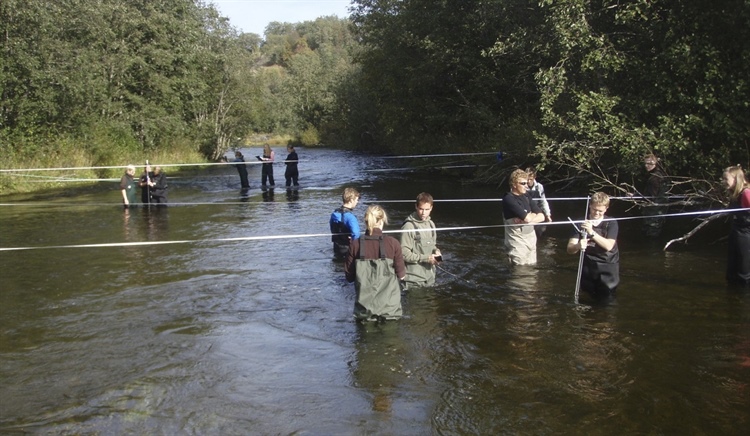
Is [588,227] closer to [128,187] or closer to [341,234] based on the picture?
[341,234]

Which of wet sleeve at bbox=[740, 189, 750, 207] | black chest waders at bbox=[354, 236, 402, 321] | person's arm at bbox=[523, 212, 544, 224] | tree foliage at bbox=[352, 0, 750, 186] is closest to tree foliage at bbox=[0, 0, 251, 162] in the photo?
tree foliage at bbox=[352, 0, 750, 186]

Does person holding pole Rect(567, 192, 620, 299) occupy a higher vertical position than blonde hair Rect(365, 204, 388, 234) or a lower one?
lower

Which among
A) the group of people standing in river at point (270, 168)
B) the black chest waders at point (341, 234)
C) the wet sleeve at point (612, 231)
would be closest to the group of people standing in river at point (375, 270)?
the black chest waders at point (341, 234)

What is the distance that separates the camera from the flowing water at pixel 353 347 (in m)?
6.06

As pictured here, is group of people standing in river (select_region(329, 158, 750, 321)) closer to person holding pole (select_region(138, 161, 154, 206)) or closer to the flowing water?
the flowing water

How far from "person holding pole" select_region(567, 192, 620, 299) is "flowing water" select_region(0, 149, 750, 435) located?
36 cm

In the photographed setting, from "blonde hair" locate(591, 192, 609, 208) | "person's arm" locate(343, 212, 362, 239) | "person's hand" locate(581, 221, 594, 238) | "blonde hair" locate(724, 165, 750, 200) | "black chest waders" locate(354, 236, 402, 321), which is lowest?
"black chest waders" locate(354, 236, 402, 321)

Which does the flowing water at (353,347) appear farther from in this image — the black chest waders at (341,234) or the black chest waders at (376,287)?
the black chest waders at (341,234)

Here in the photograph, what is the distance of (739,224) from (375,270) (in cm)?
533

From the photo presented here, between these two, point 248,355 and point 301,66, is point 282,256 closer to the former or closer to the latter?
point 248,355

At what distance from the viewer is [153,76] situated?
3944cm

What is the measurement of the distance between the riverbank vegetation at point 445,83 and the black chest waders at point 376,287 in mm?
8068

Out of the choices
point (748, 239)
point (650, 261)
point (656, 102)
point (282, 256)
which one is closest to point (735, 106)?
point (656, 102)

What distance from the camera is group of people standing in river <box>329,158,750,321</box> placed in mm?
7902
